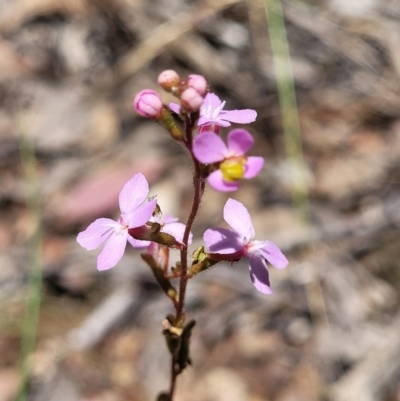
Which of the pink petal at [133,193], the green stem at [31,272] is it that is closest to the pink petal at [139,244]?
the pink petal at [133,193]

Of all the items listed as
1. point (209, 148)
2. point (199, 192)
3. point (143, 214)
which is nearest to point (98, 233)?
point (143, 214)

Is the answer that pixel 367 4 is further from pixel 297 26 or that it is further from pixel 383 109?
pixel 383 109

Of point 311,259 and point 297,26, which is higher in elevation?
point 297,26

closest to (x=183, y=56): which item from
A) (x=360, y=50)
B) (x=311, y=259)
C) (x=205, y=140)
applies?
(x=360, y=50)

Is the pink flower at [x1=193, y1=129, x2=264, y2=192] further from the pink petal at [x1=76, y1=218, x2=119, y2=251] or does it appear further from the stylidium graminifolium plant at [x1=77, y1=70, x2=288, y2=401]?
the pink petal at [x1=76, y1=218, x2=119, y2=251]

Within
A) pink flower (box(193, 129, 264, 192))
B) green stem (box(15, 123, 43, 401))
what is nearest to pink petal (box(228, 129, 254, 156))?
pink flower (box(193, 129, 264, 192))

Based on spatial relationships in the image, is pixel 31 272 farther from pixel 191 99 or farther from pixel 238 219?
pixel 191 99
